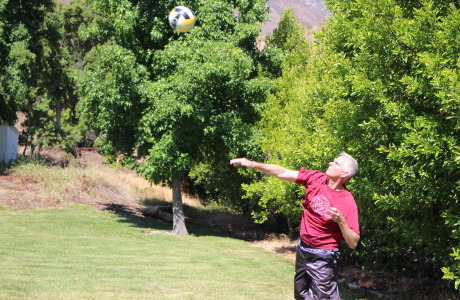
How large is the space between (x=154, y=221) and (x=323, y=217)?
1877 cm

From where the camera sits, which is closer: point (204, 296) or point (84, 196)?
point (204, 296)

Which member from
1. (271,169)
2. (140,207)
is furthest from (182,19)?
(140,207)

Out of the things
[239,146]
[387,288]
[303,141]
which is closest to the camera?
[387,288]

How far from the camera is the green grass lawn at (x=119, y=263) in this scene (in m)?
8.23

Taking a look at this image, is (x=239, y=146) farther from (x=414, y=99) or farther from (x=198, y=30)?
(x=414, y=99)

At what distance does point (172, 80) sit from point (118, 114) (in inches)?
125

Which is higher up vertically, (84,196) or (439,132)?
(439,132)

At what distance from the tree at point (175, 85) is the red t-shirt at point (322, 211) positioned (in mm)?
11265

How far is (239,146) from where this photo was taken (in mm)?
18047

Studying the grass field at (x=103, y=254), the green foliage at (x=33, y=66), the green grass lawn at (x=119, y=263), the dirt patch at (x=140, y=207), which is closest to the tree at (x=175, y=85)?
the green foliage at (x=33, y=66)

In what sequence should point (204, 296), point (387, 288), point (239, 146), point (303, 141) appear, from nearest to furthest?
point (204, 296) → point (387, 288) → point (303, 141) → point (239, 146)

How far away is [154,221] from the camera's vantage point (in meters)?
22.5

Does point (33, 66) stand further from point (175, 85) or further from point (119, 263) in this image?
point (119, 263)

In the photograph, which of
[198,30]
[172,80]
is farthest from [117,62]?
[198,30]
